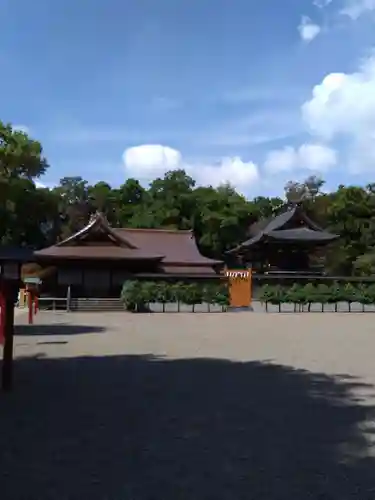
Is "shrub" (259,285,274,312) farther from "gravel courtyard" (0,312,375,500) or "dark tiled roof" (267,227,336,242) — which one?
"gravel courtyard" (0,312,375,500)

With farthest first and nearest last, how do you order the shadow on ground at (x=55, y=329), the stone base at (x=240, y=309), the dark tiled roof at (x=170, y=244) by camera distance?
1. the dark tiled roof at (x=170, y=244)
2. the stone base at (x=240, y=309)
3. the shadow on ground at (x=55, y=329)

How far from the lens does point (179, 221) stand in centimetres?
5859

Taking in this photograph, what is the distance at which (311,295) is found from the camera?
3375 centimetres

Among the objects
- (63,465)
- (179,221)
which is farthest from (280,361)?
(179,221)

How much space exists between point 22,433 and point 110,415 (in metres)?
1.13

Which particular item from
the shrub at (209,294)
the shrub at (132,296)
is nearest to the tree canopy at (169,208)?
the shrub at (132,296)

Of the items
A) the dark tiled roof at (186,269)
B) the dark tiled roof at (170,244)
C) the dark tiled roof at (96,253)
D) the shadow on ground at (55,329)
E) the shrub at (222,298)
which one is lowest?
the shadow on ground at (55,329)

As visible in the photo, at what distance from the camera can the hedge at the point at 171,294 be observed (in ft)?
105

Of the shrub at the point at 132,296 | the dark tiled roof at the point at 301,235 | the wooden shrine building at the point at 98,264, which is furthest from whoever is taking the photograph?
the dark tiled roof at the point at 301,235

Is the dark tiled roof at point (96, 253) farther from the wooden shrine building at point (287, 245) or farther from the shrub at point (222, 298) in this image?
the wooden shrine building at point (287, 245)

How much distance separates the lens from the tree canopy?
123ft

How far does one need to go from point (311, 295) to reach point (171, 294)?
25.0ft

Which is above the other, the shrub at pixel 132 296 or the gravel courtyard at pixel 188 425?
the shrub at pixel 132 296

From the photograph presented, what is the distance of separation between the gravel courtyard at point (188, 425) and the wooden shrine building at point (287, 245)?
29724 millimetres
